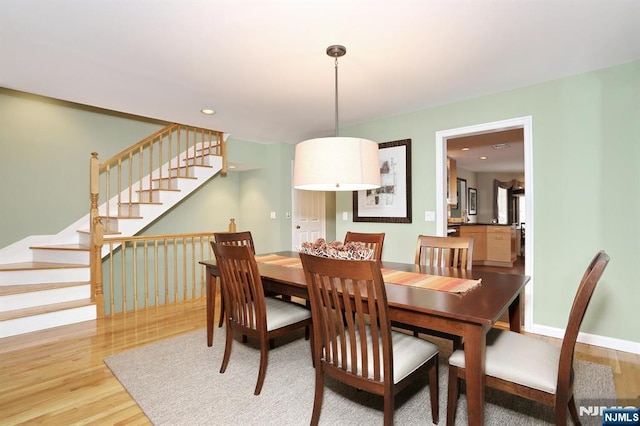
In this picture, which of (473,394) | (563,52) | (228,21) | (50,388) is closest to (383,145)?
(563,52)

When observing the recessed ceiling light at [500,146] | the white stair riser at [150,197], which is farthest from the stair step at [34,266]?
the recessed ceiling light at [500,146]

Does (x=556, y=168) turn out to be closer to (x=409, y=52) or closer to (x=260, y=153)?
(x=409, y=52)

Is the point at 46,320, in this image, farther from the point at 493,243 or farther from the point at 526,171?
the point at 493,243

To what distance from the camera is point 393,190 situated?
395 centimetres

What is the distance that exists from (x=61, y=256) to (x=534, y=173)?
4.96 m

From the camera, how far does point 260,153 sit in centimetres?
532

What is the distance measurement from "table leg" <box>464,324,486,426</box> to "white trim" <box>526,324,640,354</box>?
81.4 inches

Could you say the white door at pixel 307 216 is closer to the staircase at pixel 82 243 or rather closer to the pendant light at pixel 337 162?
the staircase at pixel 82 243

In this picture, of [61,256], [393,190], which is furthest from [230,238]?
[61,256]

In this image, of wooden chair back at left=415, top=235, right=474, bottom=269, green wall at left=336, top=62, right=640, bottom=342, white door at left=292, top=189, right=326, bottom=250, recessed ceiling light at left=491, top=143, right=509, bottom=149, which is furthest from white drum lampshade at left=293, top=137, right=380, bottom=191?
recessed ceiling light at left=491, top=143, right=509, bottom=149

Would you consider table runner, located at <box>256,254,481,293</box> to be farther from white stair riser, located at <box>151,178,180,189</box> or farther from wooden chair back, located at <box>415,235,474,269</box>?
white stair riser, located at <box>151,178,180,189</box>

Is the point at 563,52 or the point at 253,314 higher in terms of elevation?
the point at 563,52

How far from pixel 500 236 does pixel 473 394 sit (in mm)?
6165

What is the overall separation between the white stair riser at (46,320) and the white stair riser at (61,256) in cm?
57
